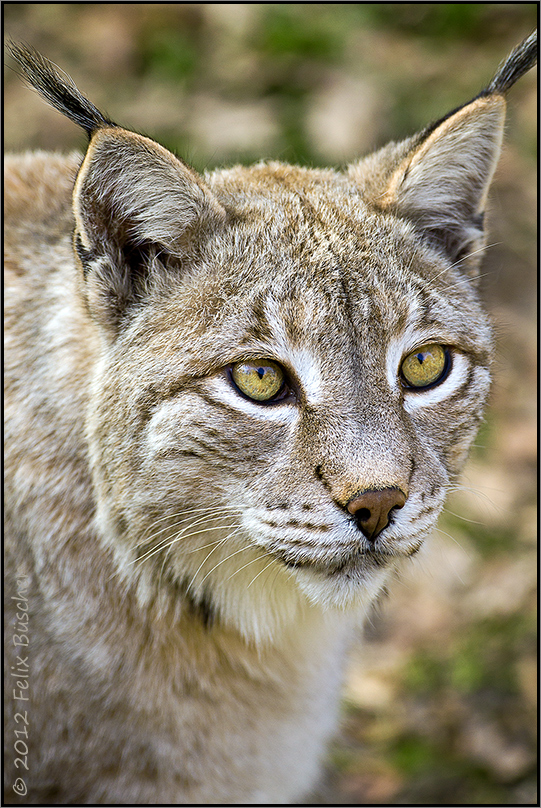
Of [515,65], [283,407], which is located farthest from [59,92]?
[515,65]

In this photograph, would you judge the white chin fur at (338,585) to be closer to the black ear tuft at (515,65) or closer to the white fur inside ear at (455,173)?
the white fur inside ear at (455,173)

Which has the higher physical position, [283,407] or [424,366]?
[424,366]

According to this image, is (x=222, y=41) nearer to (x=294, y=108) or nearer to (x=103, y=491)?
(x=294, y=108)

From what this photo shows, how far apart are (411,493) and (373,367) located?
0.46 metres

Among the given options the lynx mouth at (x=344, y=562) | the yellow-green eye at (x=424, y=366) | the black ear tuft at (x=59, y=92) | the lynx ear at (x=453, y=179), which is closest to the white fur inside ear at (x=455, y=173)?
the lynx ear at (x=453, y=179)

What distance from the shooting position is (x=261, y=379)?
9.78 feet

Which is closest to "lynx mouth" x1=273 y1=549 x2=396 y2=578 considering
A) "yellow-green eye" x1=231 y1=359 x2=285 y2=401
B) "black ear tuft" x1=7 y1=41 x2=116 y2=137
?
"yellow-green eye" x1=231 y1=359 x2=285 y2=401

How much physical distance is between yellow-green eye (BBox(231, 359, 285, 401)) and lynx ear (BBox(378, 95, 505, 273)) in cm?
94

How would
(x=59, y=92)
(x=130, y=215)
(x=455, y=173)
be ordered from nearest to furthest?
(x=59, y=92), (x=130, y=215), (x=455, y=173)

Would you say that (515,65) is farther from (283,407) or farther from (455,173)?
(283,407)

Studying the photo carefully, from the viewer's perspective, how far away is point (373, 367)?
2973mm

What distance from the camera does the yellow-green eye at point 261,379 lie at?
2975 mm

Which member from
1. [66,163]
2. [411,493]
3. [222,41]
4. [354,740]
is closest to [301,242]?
[411,493]

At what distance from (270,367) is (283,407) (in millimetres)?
153
